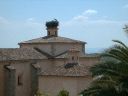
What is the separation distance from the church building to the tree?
9329 millimetres

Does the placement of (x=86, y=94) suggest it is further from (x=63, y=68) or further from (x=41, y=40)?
(x=41, y=40)

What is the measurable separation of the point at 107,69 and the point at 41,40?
2362 centimetres

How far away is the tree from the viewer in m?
16.6

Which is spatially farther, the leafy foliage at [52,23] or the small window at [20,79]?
the leafy foliage at [52,23]

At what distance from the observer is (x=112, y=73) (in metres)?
16.9

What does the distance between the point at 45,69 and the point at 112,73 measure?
18.4 m

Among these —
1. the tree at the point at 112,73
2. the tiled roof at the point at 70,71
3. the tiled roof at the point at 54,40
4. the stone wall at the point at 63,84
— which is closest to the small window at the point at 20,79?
the stone wall at the point at 63,84

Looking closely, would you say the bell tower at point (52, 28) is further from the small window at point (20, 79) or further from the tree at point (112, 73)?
the tree at point (112, 73)

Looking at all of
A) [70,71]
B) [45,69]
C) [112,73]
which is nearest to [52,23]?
[45,69]

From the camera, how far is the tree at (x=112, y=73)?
54.5ft

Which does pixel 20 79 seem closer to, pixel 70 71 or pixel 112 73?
pixel 70 71

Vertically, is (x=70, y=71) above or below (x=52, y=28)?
below

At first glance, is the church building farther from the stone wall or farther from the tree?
the tree

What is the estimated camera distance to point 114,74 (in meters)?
16.9
